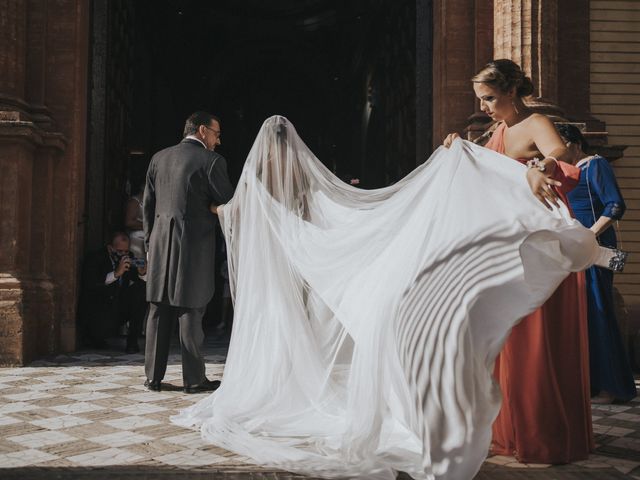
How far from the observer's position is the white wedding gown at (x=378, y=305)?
11.1 ft

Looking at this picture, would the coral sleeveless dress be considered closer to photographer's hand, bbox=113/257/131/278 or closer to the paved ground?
the paved ground

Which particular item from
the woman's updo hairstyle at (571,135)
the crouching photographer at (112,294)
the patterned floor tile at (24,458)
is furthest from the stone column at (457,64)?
the patterned floor tile at (24,458)

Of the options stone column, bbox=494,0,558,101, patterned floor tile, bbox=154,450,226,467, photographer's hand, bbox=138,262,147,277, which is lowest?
patterned floor tile, bbox=154,450,226,467

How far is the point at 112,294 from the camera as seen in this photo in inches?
326

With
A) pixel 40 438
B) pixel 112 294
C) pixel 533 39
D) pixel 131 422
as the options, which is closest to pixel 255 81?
pixel 112 294

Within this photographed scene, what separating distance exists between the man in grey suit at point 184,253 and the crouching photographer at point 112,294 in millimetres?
2437

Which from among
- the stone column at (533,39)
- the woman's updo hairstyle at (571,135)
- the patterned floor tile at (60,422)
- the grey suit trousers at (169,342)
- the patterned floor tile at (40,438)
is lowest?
the patterned floor tile at (60,422)

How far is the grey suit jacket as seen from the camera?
5785 mm

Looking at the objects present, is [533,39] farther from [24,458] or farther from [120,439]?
[24,458]

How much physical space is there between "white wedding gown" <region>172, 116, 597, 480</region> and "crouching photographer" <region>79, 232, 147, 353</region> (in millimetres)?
3772

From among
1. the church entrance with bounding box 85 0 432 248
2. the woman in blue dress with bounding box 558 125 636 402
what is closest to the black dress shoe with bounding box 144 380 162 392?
the woman in blue dress with bounding box 558 125 636 402

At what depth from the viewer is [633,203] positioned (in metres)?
8.00

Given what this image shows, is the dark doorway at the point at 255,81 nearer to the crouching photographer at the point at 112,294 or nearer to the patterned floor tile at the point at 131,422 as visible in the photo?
the crouching photographer at the point at 112,294

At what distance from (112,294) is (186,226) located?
112 inches
